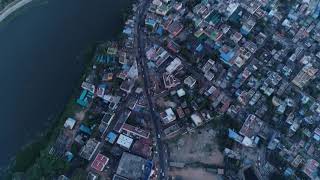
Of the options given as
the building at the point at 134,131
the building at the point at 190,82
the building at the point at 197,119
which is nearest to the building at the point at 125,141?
the building at the point at 134,131

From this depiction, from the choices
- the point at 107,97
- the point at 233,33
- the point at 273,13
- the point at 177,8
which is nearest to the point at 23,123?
the point at 107,97

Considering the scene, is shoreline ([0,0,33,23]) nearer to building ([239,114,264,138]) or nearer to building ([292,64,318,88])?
building ([239,114,264,138])

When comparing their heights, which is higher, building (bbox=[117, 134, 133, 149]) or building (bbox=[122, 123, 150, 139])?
building (bbox=[122, 123, 150, 139])

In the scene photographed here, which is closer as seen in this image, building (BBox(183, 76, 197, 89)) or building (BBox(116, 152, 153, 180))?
building (BBox(116, 152, 153, 180))

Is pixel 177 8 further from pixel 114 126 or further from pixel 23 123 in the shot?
pixel 23 123

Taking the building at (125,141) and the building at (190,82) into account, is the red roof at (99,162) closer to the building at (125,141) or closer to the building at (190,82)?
the building at (125,141)

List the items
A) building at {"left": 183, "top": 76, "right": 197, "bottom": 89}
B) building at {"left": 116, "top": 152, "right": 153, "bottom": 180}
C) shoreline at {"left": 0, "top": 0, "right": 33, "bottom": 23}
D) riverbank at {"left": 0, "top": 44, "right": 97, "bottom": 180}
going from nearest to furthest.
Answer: building at {"left": 116, "top": 152, "right": 153, "bottom": 180} → riverbank at {"left": 0, "top": 44, "right": 97, "bottom": 180} → building at {"left": 183, "top": 76, "right": 197, "bottom": 89} → shoreline at {"left": 0, "top": 0, "right": 33, "bottom": 23}

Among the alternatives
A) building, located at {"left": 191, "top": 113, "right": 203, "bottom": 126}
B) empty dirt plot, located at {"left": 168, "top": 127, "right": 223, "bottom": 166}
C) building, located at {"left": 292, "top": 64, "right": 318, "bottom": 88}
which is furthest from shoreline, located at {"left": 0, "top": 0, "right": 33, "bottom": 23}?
building, located at {"left": 292, "top": 64, "right": 318, "bottom": 88}


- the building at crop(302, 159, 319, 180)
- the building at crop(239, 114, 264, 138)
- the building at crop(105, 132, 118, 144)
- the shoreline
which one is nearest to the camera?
the building at crop(302, 159, 319, 180)
